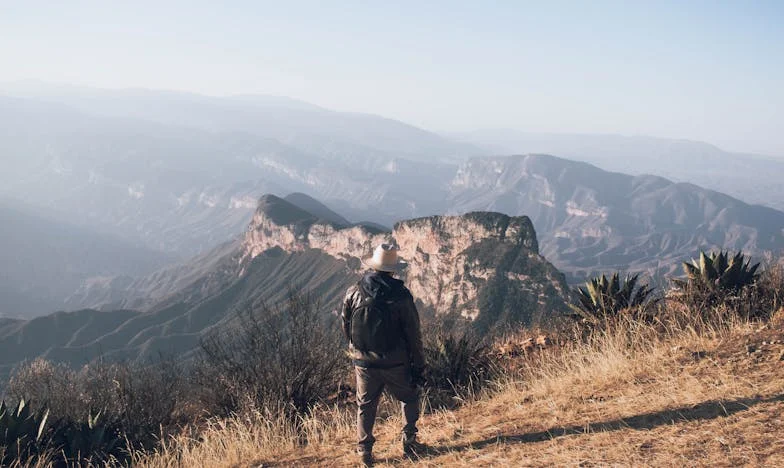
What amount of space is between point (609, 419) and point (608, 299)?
302 centimetres

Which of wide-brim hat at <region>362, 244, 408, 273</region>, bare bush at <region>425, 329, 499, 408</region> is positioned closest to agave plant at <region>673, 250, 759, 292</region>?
bare bush at <region>425, 329, 499, 408</region>

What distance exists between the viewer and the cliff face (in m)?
50.9

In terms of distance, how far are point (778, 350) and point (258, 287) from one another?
303ft

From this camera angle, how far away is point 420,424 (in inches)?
206

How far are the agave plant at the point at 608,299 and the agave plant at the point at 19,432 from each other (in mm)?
6583

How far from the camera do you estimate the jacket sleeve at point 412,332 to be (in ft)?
14.9

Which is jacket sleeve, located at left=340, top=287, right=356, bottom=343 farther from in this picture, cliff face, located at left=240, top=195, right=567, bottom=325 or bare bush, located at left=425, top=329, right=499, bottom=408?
cliff face, located at left=240, top=195, right=567, bottom=325

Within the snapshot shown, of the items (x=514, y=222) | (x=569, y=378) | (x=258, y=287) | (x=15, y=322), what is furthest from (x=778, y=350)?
(x=15, y=322)

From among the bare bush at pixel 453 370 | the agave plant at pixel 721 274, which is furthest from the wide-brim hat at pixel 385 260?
the agave plant at pixel 721 274

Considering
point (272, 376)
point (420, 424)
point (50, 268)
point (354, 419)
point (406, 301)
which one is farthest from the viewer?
point (50, 268)

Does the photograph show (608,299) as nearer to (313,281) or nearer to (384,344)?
(384,344)

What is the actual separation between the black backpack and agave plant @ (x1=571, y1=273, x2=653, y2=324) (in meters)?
3.48

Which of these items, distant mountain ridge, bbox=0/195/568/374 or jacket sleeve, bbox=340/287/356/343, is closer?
jacket sleeve, bbox=340/287/356/343

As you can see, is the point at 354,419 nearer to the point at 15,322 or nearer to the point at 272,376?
the point at 272,376
